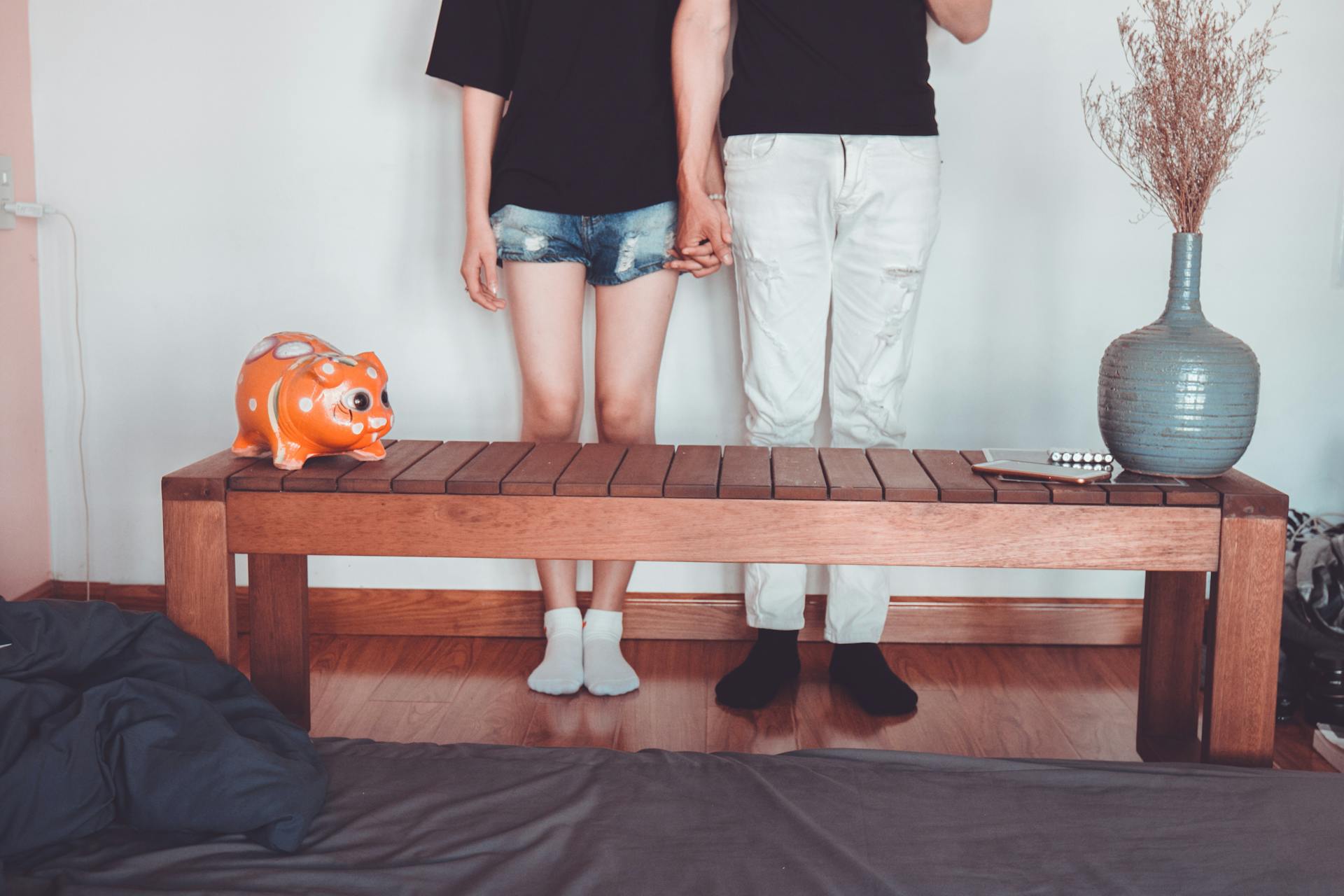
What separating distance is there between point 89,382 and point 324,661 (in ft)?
2.45

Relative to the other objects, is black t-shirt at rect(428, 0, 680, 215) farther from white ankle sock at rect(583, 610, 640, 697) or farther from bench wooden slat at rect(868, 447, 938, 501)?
white ankle sock at rect(583, 610, 640, 697)

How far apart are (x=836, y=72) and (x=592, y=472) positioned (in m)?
0.80

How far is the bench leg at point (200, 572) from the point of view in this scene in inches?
57.8

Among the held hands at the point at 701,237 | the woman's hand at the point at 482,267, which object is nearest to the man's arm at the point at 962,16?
the held hands at the point at 701,237

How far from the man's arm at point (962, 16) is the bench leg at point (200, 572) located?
1.34m

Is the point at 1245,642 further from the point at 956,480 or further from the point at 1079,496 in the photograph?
the point at 956,480

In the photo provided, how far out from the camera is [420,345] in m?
2.24

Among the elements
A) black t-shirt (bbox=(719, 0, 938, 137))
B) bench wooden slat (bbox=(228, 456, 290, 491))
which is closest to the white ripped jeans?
black t-shirt (bbox=(719, 0, 938, 137))

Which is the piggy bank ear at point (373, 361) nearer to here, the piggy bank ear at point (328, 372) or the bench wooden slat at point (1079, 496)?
the piggy bank ear at point (328, 372)

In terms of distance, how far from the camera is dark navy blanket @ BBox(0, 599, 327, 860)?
1.14 metres

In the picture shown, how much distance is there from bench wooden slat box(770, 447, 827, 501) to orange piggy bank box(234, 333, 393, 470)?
1.75ft

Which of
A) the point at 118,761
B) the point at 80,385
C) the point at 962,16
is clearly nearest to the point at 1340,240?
the point at 962,16

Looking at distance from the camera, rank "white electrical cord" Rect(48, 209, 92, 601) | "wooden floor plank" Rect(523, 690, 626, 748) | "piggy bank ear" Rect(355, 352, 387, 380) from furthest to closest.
Answer: "white electrical cord" Rect(48, 209, 92, 601) < "wooden floor plank" Rect(523, 690, 626, 748) < "piggy bank ear" Rect(355, 352, 387, 380)

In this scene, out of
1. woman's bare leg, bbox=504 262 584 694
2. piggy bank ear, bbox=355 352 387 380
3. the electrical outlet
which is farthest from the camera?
the electrical outlet
